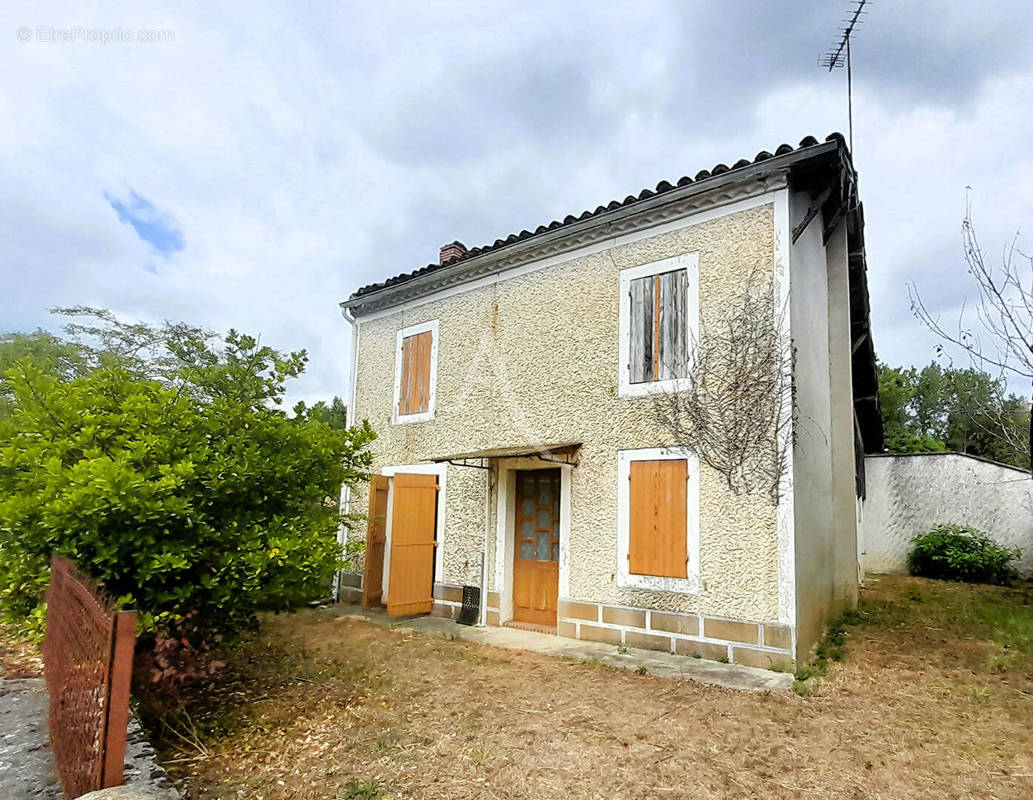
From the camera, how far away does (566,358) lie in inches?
366

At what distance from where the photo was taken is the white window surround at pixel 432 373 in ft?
36.7

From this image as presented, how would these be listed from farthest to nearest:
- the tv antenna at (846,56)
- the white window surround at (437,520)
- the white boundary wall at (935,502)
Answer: the white boundary wall at (935,502) < the white window surround at (437,520) < the tv antenna at (846,56)

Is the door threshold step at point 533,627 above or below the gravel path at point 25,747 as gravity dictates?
below

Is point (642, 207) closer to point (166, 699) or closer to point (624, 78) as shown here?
point (624, 78)

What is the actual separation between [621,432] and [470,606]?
13.1 feet

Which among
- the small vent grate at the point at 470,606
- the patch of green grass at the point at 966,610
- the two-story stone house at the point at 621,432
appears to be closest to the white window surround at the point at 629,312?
the two-story stone house at the point at 621,432

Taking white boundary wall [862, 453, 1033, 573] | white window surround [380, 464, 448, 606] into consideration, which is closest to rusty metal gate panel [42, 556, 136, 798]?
white window surround [380, 464, 448, 606]

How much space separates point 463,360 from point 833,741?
780 centimetres

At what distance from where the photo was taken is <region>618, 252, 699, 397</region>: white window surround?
809cm

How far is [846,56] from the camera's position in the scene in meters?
10.4

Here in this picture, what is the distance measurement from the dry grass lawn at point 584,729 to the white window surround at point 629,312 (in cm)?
378

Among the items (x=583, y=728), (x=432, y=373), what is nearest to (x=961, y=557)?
(x=432, y=373)

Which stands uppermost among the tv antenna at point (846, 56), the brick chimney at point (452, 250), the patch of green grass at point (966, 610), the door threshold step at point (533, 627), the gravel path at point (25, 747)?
the tv antenna at point (846, 56)

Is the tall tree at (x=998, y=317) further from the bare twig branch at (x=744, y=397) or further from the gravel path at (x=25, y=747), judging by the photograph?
the gravel path at (x=25, y=747)
